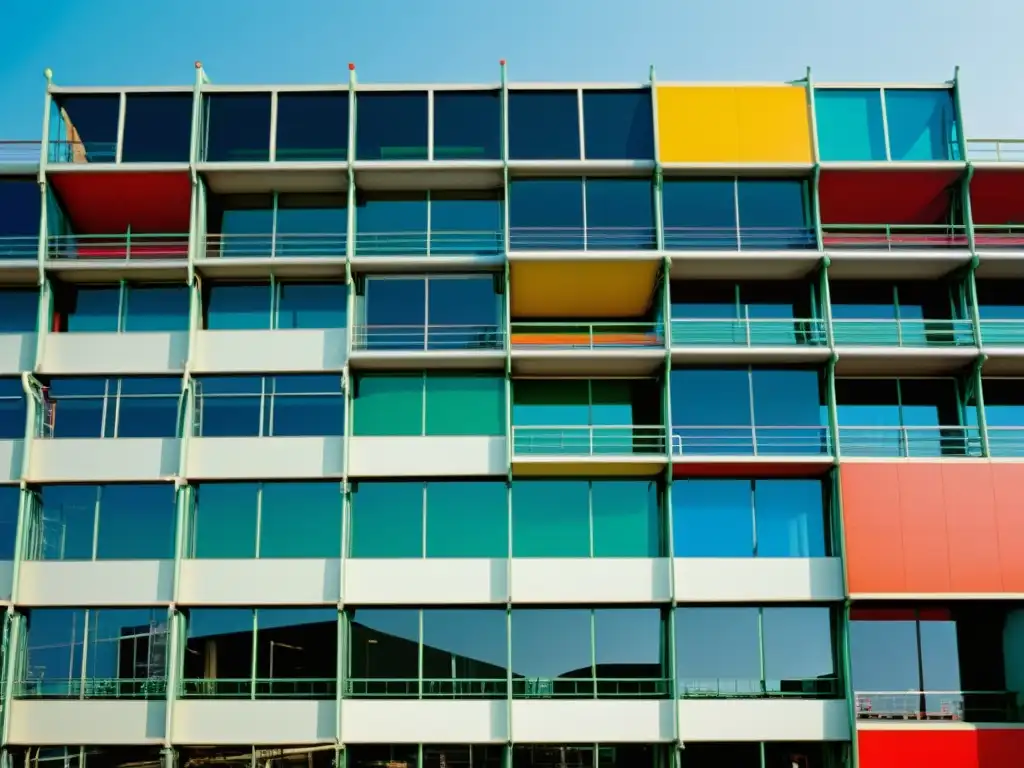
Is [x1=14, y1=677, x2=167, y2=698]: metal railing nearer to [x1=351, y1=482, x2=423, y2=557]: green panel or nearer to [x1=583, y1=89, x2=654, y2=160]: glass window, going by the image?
[x1=351, y1=482, x2=423, y2=557]: green panel

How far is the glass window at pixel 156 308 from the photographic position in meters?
36.4

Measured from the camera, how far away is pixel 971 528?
3369 centimetres

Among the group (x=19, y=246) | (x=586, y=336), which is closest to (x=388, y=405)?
(x=586, y=336)

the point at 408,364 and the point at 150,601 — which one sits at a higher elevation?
the point at 408,364

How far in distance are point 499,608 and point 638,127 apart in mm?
14384

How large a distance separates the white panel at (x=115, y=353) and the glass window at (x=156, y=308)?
19.4 inches

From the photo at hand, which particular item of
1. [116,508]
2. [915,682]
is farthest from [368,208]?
[915,682]

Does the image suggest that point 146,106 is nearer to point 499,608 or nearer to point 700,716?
point 499,608

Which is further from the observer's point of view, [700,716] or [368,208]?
[368,208]

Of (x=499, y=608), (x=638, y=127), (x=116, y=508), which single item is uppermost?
(x=638, y=127)

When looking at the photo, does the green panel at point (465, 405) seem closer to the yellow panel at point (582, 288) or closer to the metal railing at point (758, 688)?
the yellow panel at point (582, 288)

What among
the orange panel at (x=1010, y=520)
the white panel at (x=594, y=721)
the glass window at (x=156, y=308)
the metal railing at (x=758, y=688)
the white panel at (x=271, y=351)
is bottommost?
the white panel at (x=594, y=721)

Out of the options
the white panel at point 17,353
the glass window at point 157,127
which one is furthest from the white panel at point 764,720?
the glass window at point 157,127

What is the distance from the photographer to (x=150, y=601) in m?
33.9
